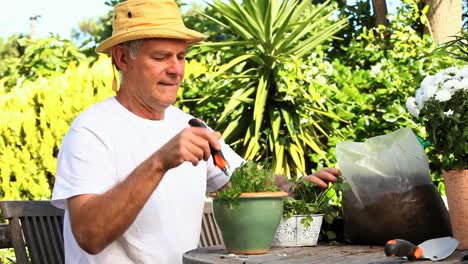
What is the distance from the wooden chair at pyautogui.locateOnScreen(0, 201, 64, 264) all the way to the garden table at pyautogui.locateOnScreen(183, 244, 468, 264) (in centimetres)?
71

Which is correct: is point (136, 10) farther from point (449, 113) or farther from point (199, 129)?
point (449, 113)

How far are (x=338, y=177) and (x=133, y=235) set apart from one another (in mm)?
631

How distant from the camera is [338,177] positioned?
8.38 feet

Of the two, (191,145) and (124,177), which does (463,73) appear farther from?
(124,177)

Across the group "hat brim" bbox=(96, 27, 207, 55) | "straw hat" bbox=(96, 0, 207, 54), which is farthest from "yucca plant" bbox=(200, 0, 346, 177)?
"hat brim" bbox=(96, 27, 207, 55)

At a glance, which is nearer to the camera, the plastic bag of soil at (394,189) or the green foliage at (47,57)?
the plastic bag of soil at (394,189)

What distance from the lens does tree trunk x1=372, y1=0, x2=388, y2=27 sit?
24.1 feet

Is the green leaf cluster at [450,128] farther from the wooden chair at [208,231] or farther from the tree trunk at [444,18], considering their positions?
the tree trunk at [444,18]

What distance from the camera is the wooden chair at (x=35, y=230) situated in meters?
2.84

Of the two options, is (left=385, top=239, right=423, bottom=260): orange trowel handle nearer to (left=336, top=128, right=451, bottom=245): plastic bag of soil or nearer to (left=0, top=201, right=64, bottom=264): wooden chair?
(left=336, top=128, right=451, bottom=245): plastic bag of soil

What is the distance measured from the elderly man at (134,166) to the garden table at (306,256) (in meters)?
0.19

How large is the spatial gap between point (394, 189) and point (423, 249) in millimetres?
295

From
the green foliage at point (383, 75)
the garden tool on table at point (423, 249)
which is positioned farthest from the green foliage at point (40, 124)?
the garden tool on table at point (423, 249)

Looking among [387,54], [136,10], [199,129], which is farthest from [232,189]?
[387,54]
